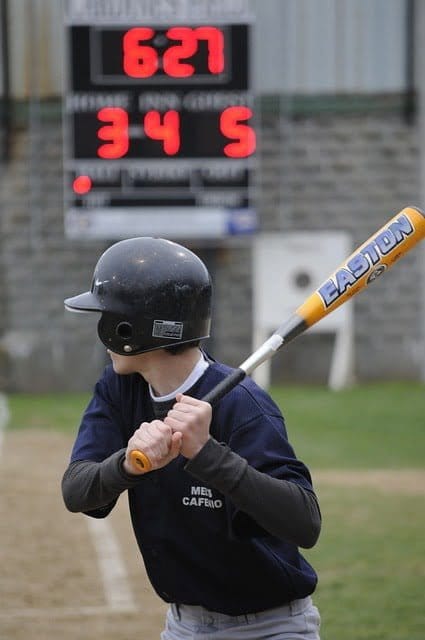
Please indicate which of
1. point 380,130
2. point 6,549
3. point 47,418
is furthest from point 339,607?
point 380,130

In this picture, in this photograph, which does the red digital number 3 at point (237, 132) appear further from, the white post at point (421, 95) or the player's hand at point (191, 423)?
the player's hand at point (191, 423)

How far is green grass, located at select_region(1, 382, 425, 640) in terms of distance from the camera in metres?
6.12

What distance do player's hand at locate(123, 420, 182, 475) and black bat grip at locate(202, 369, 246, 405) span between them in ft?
0.59

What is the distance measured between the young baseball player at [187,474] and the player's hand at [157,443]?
0.55ft

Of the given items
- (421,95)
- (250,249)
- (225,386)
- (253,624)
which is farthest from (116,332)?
(421,95)

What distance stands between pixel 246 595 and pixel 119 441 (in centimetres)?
48

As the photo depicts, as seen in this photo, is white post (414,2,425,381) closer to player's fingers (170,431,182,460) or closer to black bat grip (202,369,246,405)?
black bat grip (202,369,246,405)

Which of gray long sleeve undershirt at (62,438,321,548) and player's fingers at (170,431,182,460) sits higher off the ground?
player's fingers at (170,431,182,460)

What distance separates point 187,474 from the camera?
2998mm

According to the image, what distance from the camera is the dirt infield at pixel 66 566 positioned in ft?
19.6

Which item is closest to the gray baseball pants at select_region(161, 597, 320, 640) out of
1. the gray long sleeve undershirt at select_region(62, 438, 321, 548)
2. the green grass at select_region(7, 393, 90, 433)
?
the gray long sleeve undershirt at select_region(62, 438, 321, 548)

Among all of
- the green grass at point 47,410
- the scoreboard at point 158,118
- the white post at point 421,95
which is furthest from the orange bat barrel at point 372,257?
the white post at point 421,95

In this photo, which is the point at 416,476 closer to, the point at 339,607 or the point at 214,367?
the point at 339,607

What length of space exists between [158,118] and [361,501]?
5597 millimetres
